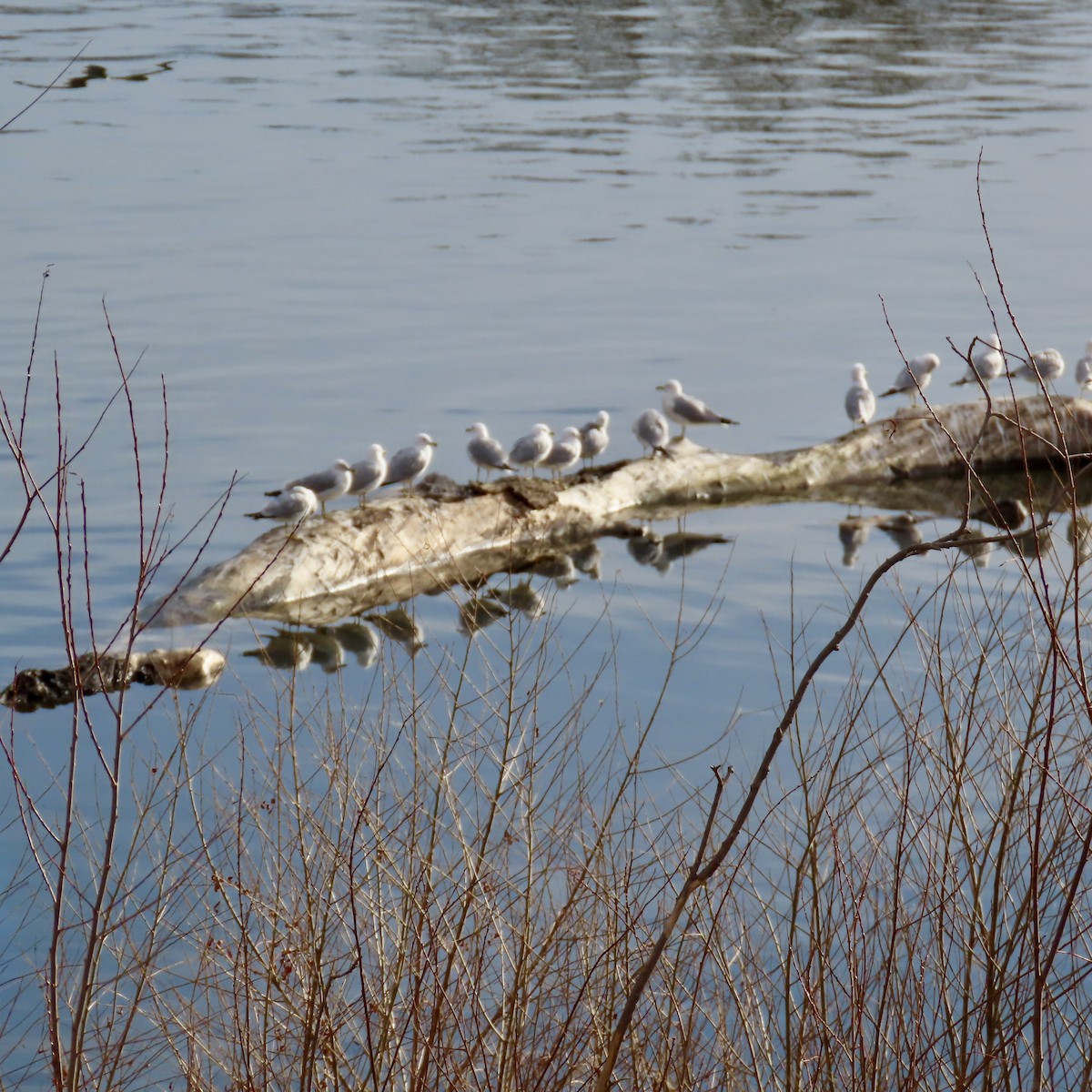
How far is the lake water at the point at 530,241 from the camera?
535 inches

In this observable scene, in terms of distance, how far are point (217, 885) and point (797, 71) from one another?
139 feet

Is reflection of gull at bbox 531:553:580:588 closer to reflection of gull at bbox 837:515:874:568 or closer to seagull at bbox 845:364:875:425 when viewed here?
reflection of gull at bbox 837:515:874:568

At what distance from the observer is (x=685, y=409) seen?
16.0 meters

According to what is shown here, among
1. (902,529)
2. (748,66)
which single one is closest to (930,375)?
(902,529)

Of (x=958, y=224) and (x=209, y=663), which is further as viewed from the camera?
(x=958, y=224)

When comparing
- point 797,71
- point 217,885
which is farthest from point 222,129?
point 217,885

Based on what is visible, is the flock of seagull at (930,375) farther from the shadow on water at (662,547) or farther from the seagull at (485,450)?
the seagull at (485,450)

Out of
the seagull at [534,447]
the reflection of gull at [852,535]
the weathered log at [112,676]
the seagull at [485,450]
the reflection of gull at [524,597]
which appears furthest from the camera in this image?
the seagull at [485,450]

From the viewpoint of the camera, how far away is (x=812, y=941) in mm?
4410

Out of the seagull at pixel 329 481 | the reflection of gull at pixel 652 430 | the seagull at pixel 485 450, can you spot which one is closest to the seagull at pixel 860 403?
the reflection of gull at pixel 652 430

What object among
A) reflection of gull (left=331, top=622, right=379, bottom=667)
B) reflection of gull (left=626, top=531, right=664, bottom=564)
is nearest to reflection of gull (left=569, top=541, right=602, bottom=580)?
reflection of gull (left=626, top=531, right=664, bottom=564)

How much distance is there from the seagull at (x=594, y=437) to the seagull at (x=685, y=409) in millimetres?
1181

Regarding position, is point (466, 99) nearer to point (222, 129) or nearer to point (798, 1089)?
point (222, 129)

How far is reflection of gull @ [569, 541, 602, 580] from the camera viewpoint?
13375 mm
